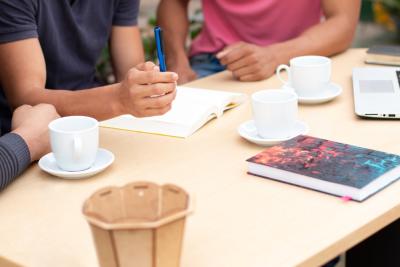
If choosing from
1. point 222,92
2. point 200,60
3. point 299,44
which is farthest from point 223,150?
point 200,60

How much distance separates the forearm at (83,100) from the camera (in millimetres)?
1496

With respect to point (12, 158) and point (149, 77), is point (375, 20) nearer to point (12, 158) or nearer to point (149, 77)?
point (149, 77)

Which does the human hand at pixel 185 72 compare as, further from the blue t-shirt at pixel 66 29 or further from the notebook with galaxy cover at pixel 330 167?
the notebook with galaxy cover at pixel 330 167

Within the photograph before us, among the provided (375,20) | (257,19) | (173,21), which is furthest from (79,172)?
(375,20)

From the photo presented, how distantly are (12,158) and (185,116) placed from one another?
40 cm

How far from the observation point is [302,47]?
2068 millimetres

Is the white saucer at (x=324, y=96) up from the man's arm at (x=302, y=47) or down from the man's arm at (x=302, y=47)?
down

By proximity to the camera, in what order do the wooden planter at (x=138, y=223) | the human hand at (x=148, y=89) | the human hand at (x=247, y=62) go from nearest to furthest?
the wooden planter at (x=138, y=223) < the human hand at (x=148, y=89) < the human hand at (x=247, y=62)

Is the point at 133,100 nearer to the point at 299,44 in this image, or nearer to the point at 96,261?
the point at 96,261

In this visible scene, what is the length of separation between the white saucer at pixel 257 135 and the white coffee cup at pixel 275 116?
12 mm

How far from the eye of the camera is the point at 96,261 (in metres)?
1.02

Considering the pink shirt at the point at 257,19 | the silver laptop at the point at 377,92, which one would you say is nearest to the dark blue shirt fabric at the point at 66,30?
the pink shirt at the point at 257,19

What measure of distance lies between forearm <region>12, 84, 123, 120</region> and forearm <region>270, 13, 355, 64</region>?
643 millimetres

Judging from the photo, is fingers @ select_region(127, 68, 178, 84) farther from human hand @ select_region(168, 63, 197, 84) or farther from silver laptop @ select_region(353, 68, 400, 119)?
human hand @ select_region(168, 63, 197, 84)
